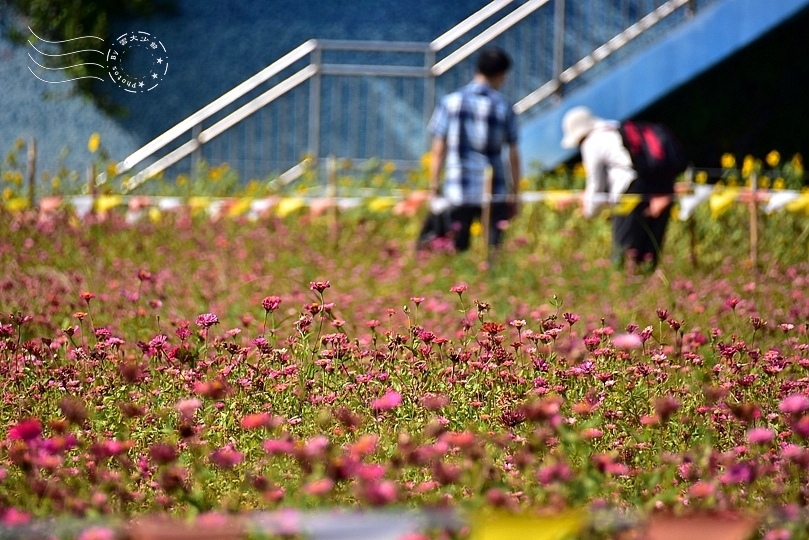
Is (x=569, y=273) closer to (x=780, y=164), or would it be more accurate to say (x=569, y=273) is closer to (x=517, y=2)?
(x=780, y=164)

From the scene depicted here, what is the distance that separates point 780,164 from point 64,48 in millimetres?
8366

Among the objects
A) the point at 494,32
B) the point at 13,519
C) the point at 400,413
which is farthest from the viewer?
the point at 494,32

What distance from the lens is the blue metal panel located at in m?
10.2

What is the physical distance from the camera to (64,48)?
53.0ft

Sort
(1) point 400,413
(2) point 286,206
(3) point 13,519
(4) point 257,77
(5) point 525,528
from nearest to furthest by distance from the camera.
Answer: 1. (5) point 525,528
2. (3) point 13,519
3. (1) point 400,413
4. (2) point 286,206
5. (4) point 257,77

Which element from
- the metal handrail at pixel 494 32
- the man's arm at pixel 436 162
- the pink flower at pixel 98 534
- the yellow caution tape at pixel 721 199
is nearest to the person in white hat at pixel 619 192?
the yellow caution tape at pixel 721 199

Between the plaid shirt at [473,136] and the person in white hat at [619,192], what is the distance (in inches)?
18.9

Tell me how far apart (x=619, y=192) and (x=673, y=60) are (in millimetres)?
2575

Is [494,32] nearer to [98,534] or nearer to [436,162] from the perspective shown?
[436,162]

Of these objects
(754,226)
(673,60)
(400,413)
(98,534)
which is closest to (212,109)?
(673,60)

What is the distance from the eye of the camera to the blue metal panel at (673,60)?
33.5 feet

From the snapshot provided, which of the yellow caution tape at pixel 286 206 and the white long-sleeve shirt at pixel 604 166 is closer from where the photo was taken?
the white long-sleeve shirt at pixel 604 166

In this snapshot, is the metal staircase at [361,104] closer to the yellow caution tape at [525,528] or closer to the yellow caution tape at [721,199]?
the yellow caution tape at [721,199]

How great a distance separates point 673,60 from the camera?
10703 mm
